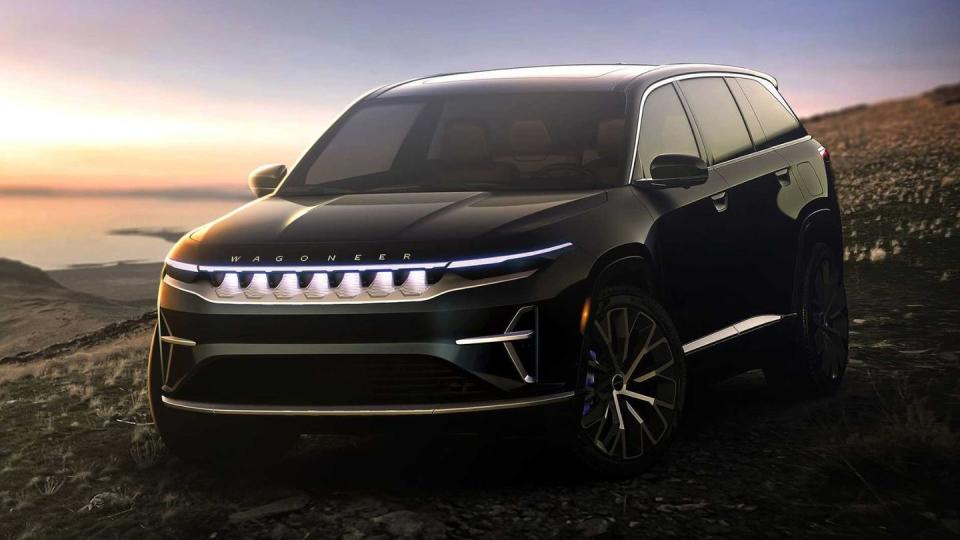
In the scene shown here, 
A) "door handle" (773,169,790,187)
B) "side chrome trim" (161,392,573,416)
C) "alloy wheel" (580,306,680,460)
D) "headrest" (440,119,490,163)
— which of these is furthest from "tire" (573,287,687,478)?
"door handle" (773,169,790,187)

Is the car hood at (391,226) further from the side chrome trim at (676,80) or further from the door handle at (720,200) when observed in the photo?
the door handle at (720,200)

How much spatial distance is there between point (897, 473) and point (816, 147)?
3.34 meters

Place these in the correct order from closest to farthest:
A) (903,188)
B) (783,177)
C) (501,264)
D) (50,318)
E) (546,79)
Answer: (501,264)
(546,79)
(783,177)
(903,188)
(50,318)

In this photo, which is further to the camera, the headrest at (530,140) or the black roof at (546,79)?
the black roof at (546,79)

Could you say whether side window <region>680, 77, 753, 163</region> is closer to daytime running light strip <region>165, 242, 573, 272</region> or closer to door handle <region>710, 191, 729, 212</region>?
door handle <region>710, 191, 729, 212</region>

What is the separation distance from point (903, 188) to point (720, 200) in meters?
25.2

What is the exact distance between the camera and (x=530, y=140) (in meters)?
6.84

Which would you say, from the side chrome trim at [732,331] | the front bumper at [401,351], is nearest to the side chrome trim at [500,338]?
the front bumper at [401,351]

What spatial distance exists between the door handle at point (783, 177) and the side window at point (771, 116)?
0.19m

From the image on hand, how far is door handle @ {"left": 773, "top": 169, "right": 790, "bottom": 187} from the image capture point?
7777mm

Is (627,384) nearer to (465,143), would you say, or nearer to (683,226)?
(683,226)

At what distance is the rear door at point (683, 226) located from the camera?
247 inches

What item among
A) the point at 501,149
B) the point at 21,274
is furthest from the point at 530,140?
the point at 21,274

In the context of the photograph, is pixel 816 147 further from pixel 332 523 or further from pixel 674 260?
pixel 332 523
